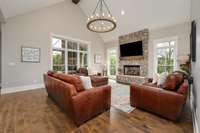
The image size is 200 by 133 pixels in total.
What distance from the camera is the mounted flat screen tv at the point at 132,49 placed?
21.6 ft

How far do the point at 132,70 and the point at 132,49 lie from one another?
4.34ft

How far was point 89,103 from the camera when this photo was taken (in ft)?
7.71

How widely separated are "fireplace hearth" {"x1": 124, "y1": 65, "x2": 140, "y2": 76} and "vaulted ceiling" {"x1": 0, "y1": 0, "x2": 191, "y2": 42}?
2.21 m

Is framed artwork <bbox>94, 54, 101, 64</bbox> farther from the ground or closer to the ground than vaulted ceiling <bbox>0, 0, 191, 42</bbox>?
closer to the ground

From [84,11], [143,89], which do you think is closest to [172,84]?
[143,89]

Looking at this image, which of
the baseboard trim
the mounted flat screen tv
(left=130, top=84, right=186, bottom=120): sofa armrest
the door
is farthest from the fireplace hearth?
the baseboard trim

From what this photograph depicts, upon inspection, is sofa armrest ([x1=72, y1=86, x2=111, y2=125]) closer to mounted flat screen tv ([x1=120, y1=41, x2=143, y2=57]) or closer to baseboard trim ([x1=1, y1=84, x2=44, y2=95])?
baseboard trim ([x1=1, y1=84, x2=44, y2=95])

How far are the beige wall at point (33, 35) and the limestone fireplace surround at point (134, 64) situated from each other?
133 inches

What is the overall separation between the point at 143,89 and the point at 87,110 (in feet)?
4.86

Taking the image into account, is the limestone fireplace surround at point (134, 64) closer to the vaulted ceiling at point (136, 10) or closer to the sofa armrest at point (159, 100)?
the vaulted ceiling at point (136, 10)

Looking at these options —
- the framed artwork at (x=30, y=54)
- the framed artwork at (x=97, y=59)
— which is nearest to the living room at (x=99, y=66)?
the framed artwork at (x=30, y=54)

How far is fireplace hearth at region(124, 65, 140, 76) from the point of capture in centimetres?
683

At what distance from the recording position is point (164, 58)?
5719mm

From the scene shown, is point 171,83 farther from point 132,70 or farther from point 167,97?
point 132,70
